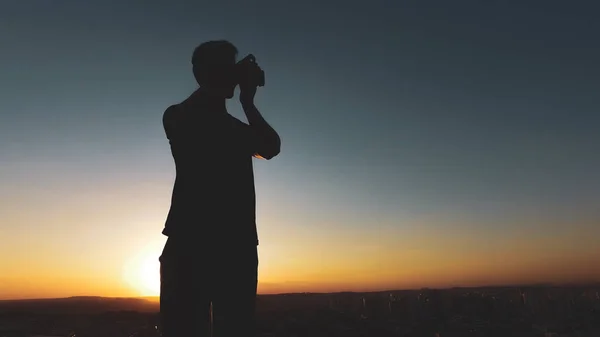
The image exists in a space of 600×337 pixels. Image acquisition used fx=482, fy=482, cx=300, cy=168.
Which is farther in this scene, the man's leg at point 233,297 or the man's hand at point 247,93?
the man's hand at point 247,93

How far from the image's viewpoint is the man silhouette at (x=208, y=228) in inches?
91.2

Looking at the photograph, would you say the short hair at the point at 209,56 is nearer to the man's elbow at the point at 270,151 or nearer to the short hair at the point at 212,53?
the short hair at the point at 212,53

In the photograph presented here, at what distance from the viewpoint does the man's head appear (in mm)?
2635

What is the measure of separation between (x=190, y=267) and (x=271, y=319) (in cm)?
1575

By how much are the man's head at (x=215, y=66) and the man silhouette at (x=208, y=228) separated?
96mm

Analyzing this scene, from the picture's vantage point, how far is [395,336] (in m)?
15.8

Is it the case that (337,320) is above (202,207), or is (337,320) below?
below

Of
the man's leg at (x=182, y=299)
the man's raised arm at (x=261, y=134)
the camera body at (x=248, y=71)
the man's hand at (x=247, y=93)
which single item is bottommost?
the man's leg at (x=182, y=299)

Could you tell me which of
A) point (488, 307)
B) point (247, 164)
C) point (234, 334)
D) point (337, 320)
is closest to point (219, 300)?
point (234, 334)

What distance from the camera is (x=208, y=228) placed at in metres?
2.37

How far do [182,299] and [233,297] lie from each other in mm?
242

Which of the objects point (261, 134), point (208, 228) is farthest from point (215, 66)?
point (208, 228)

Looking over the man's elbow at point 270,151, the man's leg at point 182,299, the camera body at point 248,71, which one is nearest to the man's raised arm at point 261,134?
the man's elbow at point 270,151

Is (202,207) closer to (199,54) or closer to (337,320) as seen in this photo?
(199,54)
